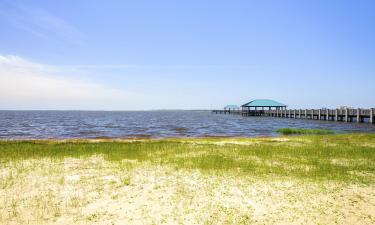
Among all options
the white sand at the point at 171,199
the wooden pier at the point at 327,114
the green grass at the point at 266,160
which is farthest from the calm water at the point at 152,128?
the white sand at the point at 171,199

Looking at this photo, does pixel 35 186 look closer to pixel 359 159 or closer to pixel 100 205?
pixel 100 205

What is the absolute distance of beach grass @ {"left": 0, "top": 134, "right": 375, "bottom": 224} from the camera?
785 centimetres

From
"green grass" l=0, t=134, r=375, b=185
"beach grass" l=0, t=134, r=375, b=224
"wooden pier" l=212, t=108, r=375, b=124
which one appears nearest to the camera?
"beach grass" l=0, t=134, r=375, b=224

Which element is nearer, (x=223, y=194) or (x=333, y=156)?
(x=223, y=194)

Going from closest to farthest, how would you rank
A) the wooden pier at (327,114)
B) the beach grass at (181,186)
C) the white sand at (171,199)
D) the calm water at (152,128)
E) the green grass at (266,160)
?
the white sand at (171,199) → the beach grass at (181,186) → the green grass at (266,160) → the calm water at (152,128) → the wooden pier at (327,114)

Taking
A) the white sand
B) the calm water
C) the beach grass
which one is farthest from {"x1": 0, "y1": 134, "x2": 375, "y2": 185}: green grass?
the calm water

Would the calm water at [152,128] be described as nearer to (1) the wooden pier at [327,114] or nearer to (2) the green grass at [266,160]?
(1) the wooden pier at [327,114]

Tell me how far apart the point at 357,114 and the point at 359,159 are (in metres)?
47.7

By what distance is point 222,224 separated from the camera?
7277 mm

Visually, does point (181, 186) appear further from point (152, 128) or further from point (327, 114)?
point (327, 114)

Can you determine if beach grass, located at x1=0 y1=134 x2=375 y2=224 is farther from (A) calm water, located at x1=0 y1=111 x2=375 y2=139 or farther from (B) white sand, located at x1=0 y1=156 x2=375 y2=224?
(A) calm water, located at x1=0 y1=111 x2=375 y2=139

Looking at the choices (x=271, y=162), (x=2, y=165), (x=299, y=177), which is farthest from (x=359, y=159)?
(x=2, y=165)

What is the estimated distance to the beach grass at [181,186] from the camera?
7852 millimetres

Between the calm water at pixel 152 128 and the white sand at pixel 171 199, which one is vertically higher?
the white sand at pixel 171 199
